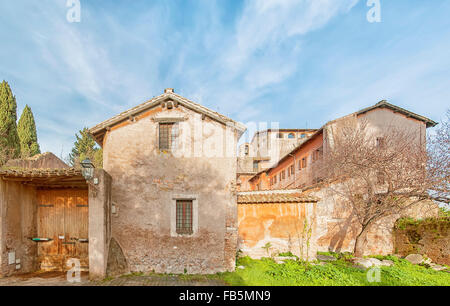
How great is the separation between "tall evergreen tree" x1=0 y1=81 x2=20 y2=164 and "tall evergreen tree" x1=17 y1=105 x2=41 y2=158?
268 centimetres

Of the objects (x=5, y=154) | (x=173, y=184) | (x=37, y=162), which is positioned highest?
(x=5, y=154)

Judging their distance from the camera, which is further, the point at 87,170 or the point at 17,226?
the point at 17,226

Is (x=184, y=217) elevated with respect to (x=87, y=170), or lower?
lower

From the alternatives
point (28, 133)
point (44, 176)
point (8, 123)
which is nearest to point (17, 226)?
point (44, 176)

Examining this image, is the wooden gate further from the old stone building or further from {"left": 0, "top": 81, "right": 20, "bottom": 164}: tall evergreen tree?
{"left": 0, "top": 81, "right": 20, "bottom": 164}: tall evergreen tree

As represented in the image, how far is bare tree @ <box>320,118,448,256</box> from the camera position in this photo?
32.2 feet

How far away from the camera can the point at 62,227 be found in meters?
9.20

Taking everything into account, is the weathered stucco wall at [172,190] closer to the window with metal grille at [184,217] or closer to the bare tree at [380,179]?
the window with metal grille at [184,217]

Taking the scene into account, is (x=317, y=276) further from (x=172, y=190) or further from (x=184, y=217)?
(x=172, y=190)

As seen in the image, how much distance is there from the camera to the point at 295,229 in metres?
10.3

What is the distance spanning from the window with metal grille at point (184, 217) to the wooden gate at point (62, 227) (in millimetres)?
4029

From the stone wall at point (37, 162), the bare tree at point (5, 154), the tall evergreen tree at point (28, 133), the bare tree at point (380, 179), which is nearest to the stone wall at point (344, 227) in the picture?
the bare tree at point (380, 179)

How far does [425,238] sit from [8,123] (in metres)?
33.1
